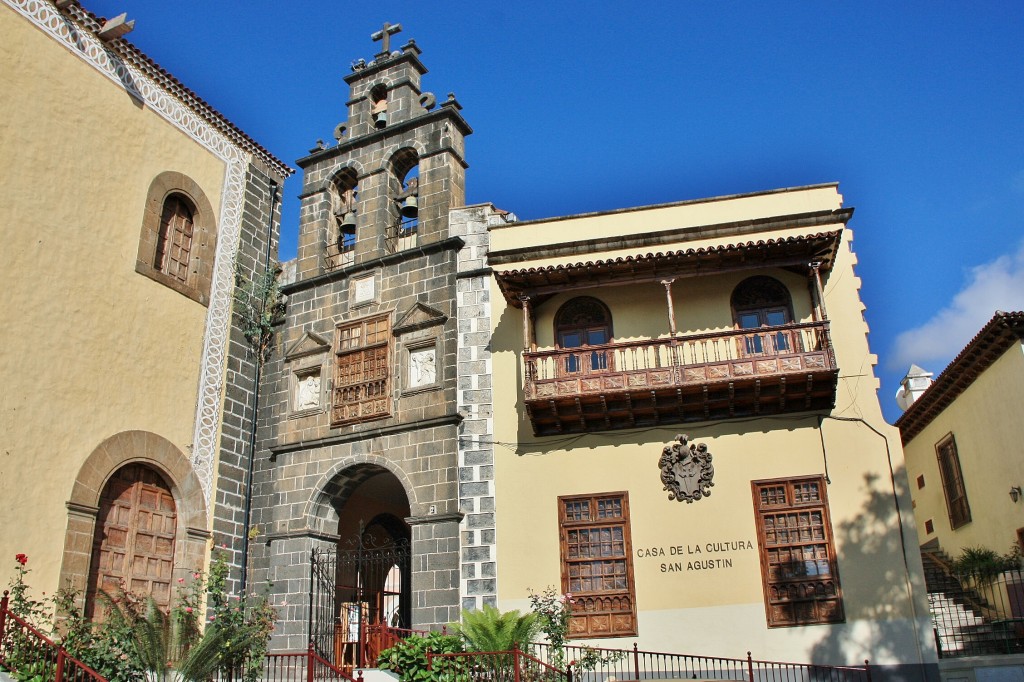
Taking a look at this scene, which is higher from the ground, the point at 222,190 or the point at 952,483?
the point at 222,190

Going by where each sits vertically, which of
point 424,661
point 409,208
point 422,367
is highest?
point 409,208

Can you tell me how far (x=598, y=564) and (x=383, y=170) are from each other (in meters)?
8.94

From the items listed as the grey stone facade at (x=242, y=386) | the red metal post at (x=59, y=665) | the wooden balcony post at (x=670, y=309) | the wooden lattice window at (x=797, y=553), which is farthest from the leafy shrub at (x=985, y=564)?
the red metal post at (x=59, y=665)

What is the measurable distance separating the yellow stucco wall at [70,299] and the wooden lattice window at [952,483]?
15.9 metres

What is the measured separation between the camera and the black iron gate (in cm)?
1555

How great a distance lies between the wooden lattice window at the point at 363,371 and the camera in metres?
16.2

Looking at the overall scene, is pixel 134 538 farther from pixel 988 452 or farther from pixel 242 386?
pixel 988 452

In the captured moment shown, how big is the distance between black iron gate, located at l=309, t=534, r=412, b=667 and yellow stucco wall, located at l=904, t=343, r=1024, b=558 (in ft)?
37.5

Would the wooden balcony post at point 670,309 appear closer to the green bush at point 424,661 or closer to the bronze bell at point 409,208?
the bronze bell at point 409,208

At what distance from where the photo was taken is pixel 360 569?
1661 centimetres

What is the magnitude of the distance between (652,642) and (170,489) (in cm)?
851

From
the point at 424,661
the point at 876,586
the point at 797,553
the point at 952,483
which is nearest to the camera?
the point at 424,661

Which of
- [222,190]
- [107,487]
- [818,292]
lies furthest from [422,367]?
[818,292]

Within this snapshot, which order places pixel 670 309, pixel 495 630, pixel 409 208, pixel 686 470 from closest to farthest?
1. pixel 495 630
2. pixel 686 470
3. pixel 670 309
4. pixel 409 208
